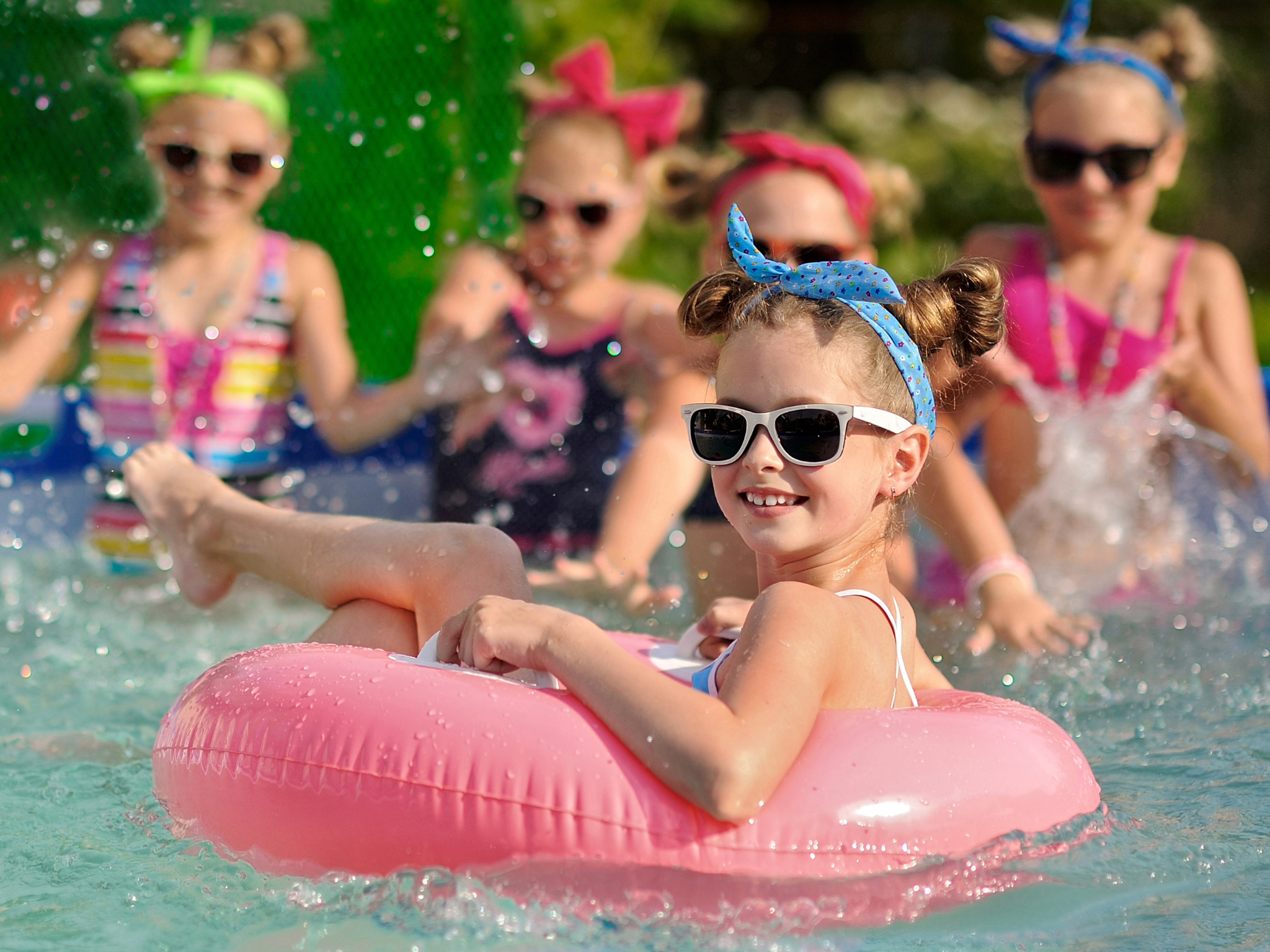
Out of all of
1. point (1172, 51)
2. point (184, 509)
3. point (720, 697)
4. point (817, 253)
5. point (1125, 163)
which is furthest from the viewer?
point (1172, 51)

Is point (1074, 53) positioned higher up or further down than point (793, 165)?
higher up

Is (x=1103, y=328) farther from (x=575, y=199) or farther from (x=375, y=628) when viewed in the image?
(x=375, y=628)

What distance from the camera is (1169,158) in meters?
4.18

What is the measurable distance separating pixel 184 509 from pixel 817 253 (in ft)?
5.66

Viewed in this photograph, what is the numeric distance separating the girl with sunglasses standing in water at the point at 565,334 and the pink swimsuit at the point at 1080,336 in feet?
3.28

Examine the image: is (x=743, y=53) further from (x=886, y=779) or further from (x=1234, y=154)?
(x=886, y=779)

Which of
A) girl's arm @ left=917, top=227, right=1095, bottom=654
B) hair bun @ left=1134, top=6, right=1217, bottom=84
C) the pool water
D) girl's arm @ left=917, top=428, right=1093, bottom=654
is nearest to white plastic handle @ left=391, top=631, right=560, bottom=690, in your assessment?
the pool water

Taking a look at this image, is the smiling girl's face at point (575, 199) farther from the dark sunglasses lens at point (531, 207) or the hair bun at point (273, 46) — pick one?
the hair bun at point (273, 46)

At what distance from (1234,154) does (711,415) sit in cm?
865

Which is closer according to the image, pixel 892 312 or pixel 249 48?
pixel 892 312

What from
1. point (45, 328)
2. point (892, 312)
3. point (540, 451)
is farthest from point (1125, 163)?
point (45, 328)

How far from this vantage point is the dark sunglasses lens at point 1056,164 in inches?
158

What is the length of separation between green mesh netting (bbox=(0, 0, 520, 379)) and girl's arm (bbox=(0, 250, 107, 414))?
136 mm

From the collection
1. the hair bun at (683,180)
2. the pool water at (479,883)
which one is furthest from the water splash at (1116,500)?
the hair bun at (683,180)
